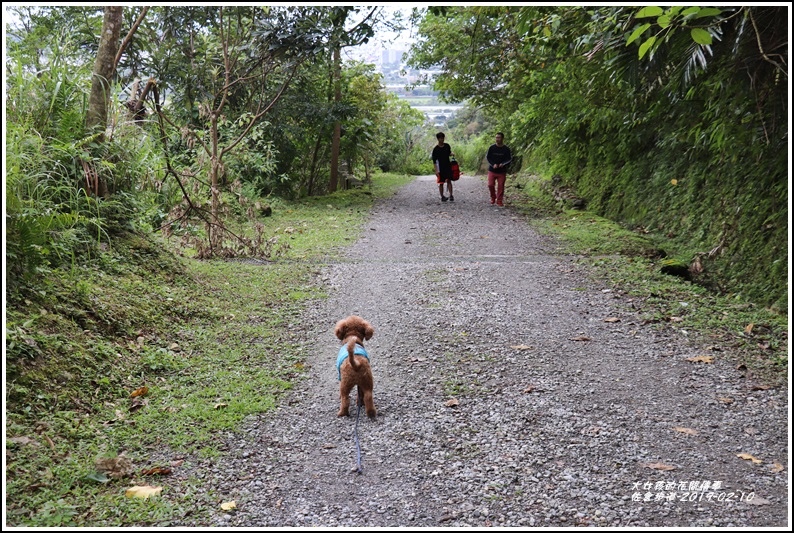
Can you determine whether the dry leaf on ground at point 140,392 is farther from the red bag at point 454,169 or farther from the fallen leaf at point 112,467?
the red bag at point 454,169

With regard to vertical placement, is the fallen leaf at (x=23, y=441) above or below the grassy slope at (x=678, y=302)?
below

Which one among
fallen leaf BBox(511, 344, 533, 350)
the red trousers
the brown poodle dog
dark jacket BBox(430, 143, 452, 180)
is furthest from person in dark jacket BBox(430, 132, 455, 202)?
the brown poodle dog

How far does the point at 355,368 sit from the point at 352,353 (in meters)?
0.18

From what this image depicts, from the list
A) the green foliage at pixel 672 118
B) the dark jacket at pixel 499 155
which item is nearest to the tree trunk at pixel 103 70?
the green foliage at pixel 672 118

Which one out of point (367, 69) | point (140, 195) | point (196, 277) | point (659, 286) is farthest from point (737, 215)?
point (367, 69)

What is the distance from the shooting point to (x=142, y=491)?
10.2 ft

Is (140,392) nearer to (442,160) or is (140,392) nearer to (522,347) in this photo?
(522,347)

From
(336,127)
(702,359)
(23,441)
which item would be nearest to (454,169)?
(336,127)

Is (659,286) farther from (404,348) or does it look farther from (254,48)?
(254,48)

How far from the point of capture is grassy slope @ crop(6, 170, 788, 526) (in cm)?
313

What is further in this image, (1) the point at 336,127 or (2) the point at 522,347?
(1) the point at 336,127

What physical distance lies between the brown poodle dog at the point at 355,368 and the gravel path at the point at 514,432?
0.12 m

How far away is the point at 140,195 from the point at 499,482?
17.6 ft

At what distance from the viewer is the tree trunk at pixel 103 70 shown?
6121mm
